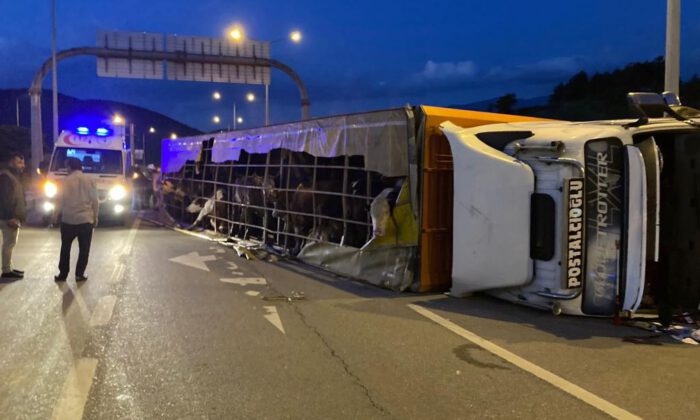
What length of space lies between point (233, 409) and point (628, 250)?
4.38 metres

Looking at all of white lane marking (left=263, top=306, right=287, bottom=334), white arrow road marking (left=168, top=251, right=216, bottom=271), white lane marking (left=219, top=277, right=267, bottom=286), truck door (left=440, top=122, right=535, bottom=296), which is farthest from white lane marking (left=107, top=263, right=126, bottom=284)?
truck door (left=440, top=122, right=535, bottom=296)

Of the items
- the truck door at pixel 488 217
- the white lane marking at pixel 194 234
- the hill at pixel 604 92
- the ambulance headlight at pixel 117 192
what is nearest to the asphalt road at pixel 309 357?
the truck door at pixel 488 217

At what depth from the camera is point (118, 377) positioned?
4.70 metres

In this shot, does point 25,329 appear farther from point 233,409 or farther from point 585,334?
point 585,334

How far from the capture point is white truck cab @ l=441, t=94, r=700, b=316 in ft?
20.5

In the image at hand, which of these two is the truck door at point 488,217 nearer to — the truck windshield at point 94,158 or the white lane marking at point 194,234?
the white lane marking at point 194,234

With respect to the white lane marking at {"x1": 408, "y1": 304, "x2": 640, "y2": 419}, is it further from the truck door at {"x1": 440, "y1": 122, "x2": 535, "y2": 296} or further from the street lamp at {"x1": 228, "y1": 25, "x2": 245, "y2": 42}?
the street lamp at {"x1": 228, "y1": 25, "x2": 245, "y2": 42}

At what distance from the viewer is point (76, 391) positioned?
4.38 meters

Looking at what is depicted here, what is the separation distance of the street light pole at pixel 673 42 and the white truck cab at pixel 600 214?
4.49 m

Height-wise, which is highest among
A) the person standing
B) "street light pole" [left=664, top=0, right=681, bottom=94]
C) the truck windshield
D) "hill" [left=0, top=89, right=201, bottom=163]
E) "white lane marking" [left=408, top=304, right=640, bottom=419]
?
"hill" [left=0, top=89, right=201, bottom=163]

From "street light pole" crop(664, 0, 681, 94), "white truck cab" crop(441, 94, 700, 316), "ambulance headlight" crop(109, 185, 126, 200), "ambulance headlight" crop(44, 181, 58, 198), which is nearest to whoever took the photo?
"white truck cab" crop(441, 94, 700, 316)

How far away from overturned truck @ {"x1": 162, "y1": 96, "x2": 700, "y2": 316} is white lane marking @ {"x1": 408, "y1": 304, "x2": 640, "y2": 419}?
3.72ft

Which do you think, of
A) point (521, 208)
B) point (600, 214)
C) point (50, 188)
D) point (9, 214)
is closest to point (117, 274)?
point (9, 214)

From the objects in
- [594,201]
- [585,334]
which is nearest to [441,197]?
[594,201]
